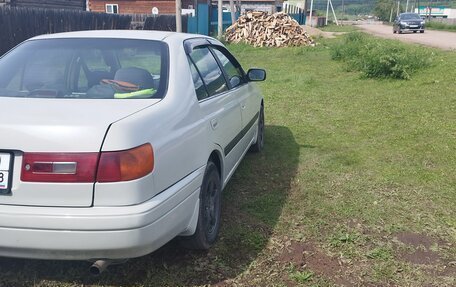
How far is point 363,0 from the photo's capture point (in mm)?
146250

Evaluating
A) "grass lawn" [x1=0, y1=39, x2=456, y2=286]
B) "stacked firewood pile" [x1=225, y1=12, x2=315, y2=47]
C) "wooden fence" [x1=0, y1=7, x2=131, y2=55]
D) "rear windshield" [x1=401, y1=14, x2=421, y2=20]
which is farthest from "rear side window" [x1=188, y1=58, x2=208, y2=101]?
"rear windshield" [x1=401, y1=14, x2=421, y2=20]

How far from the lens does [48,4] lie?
71.2 feet

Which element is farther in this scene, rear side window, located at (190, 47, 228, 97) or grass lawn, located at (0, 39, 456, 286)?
rear side window, located at (190, 47, 228, 97)

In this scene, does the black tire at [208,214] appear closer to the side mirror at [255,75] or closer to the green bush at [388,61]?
the side mirror at [255,75]

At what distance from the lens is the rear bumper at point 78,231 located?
2.12 meters

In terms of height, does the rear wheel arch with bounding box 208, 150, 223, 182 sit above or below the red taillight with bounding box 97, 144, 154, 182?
below

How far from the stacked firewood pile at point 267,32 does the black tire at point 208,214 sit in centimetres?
1960

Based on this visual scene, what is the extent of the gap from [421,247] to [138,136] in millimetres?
2308

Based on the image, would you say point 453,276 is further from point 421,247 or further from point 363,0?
point 363,0

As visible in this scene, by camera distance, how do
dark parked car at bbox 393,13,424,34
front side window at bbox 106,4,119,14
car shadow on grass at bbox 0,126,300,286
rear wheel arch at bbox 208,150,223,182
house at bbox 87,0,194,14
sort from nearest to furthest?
1. car shadow on grass at bbox 0,126,300,286
2. rear wheel arch at bbox 208,150,223,182
3. dark parked car at bbox 393,13,424,34
4. house at bbox 87,0,194,14
5. front side window at bbox 106,4,119,14

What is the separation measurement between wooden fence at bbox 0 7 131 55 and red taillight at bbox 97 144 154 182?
1240 cm

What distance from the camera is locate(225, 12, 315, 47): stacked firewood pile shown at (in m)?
22.2

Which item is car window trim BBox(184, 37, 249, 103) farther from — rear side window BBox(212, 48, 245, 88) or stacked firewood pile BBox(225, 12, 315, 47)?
stacked firewood pile BBox(225, 12, 315, 47)

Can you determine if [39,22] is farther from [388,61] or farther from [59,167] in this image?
[59,167]
